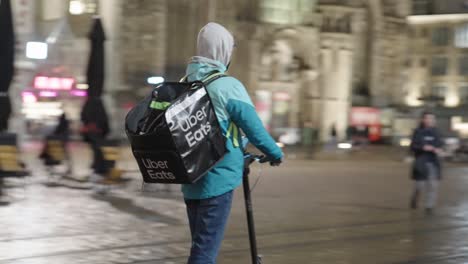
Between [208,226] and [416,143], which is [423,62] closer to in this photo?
[416,143]

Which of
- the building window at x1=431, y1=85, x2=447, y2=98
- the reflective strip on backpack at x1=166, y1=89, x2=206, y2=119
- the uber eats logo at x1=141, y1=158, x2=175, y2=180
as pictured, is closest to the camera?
the reflective strip on backpack at x1=166, y1=89, x2=206, y2=119

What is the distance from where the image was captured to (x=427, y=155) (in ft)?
43.1

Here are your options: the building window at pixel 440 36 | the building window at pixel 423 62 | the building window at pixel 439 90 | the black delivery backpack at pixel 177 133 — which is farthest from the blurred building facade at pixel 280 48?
the black delivery backpack at pixel 177 133

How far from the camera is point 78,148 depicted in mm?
34188

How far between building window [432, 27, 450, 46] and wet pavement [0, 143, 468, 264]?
66.6 meters

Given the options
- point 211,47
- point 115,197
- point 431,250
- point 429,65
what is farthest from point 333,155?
point 429,65

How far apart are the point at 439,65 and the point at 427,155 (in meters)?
71.3

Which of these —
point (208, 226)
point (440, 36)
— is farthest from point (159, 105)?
point (440, 36)

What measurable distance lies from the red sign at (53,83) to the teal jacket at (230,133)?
36790 millimetres

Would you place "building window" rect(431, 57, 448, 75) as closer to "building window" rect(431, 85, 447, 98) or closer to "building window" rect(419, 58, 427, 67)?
"building window" rect(419, 58, 427, 67)

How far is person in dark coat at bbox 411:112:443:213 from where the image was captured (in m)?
13.0

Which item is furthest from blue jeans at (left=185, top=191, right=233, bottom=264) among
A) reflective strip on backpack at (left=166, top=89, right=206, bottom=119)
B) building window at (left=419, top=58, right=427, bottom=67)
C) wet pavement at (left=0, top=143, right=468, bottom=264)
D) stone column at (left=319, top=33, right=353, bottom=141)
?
building window at (left=419, top=58, right=427, bottom=67)

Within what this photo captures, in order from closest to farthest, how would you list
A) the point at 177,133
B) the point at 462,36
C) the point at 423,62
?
1. the point at 177,133
2. the point at 462,36
3. the point at 423,62

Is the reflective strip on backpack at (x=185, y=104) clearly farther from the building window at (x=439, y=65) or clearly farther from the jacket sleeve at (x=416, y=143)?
the building window at (x=439, y=65)
